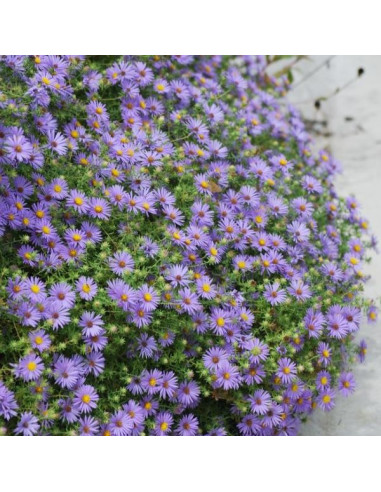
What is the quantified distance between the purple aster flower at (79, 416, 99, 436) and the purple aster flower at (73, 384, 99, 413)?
1.0 inches

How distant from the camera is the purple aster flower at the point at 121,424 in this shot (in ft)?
5.97

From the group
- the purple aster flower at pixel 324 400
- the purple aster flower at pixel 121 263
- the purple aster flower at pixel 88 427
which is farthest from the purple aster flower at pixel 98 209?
the purple aster flower at pixel 324 400

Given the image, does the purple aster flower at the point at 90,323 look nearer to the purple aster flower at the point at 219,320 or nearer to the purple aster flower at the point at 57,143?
the purple aster flower at the point at 219,320

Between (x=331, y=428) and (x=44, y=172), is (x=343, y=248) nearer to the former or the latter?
(x=331, y=428)

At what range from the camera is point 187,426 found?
6.48 feet

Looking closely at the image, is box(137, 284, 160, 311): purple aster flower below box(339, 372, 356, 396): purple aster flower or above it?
above

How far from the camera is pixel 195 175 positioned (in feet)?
7.56

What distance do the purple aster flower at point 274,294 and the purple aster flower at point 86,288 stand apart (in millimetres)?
541

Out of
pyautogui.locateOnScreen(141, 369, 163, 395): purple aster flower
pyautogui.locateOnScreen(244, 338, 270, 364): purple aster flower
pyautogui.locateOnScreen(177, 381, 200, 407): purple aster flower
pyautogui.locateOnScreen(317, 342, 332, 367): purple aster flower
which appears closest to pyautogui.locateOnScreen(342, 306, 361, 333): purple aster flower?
pyautogui.locateOnScreen(317, 342, 332, 367): purple aster flower

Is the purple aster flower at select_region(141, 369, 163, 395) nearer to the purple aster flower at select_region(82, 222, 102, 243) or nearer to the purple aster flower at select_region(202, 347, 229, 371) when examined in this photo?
the purple aster flower at select_region(202, 347, 229, 371)

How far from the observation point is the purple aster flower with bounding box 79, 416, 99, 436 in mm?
1750

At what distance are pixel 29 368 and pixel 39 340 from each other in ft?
A: 0.25

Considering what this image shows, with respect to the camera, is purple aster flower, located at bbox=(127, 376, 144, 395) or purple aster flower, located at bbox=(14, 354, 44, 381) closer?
purple aster flower, located at bbox=(14, 354, 44, 381)
